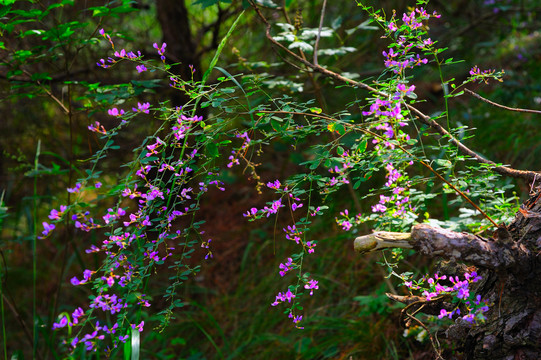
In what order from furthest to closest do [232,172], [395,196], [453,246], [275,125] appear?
[232,172] → [395,196] → [275,125] → [453,246]

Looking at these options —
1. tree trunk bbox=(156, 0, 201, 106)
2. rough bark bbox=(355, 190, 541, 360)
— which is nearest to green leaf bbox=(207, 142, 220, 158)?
rough bark bbox=(355, 190, 541, 360)

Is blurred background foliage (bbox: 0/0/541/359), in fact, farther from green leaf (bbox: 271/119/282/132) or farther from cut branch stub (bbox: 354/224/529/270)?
cut branch stub (bbox: 354/224/529/270)

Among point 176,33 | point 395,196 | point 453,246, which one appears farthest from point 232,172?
point 453,246

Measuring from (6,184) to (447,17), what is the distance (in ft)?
11.3

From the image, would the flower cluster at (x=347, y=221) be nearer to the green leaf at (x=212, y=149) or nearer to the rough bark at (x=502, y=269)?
the rough bark at (x=502, y=269)

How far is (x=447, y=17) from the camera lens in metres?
3.88

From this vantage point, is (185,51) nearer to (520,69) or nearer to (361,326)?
(361,326)

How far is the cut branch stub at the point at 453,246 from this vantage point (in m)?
1.08

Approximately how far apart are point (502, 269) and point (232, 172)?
99.6 inches

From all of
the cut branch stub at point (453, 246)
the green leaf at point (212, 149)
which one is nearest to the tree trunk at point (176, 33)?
the green leaf at point (212, 149)

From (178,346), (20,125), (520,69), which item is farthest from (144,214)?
(520,69)

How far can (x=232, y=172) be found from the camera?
11.5 feet

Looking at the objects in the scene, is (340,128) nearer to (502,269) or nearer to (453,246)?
(453,246)

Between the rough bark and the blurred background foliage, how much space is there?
0.81 metres
